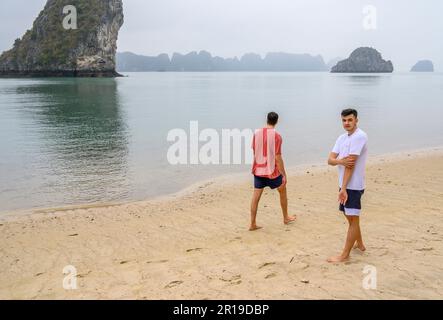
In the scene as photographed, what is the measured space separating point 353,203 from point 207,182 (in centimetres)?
798

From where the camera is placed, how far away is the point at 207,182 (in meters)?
13.1

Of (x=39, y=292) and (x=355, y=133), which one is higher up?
(x=355, y=133)

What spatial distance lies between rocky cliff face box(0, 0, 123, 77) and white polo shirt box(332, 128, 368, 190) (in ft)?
490

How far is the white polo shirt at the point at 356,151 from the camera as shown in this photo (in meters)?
5.14

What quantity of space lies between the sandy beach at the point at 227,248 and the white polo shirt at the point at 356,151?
1197 millimetres

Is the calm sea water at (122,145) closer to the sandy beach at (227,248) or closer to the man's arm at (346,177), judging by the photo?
the sandy beach at (227,248)

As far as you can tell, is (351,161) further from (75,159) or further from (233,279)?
(75,159)

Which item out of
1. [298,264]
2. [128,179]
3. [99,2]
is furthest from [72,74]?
[298,264]

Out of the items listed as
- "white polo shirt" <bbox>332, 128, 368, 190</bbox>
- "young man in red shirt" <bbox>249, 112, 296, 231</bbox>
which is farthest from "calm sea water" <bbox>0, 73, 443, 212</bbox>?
"white polo shirt" <bbox>332, 128, 368, 190</bbox>

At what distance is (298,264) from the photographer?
18.6ft

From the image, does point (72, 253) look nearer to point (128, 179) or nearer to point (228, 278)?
point (228, 278)

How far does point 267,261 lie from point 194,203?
4.84m

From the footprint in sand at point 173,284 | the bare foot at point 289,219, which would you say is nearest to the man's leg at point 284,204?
the bare foot at point 289,219

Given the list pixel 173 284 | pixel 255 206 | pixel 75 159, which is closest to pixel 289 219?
pixel 255 206
